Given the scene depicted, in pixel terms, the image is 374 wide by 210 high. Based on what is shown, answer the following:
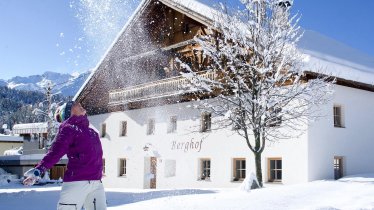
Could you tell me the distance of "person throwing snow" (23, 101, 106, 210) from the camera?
465 cm

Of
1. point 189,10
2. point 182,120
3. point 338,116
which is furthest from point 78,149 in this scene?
point 182,120

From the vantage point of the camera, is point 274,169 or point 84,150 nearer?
point 84,150

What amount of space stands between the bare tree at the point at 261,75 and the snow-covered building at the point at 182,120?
124cm

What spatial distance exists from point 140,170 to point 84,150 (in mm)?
18443

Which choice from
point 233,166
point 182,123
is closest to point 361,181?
point 233,166

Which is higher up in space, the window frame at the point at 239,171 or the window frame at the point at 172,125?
the window frame at the point at 172,125

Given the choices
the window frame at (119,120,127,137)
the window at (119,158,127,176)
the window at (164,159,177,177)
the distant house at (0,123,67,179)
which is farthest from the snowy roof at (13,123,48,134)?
the window at (164,159,177,177)

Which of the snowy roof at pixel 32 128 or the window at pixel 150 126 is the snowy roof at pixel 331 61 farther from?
the snowy roof at pixel 32 128

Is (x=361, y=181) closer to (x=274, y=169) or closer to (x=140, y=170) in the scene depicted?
(x=274, y=169)

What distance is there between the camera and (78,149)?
15.9 feet

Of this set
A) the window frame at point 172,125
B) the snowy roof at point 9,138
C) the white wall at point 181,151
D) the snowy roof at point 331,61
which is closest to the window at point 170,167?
the white wall at point 181,151

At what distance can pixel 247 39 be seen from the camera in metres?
14.6

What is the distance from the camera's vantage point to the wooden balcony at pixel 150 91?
64.8 feet

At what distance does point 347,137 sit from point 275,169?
3.35 meters
